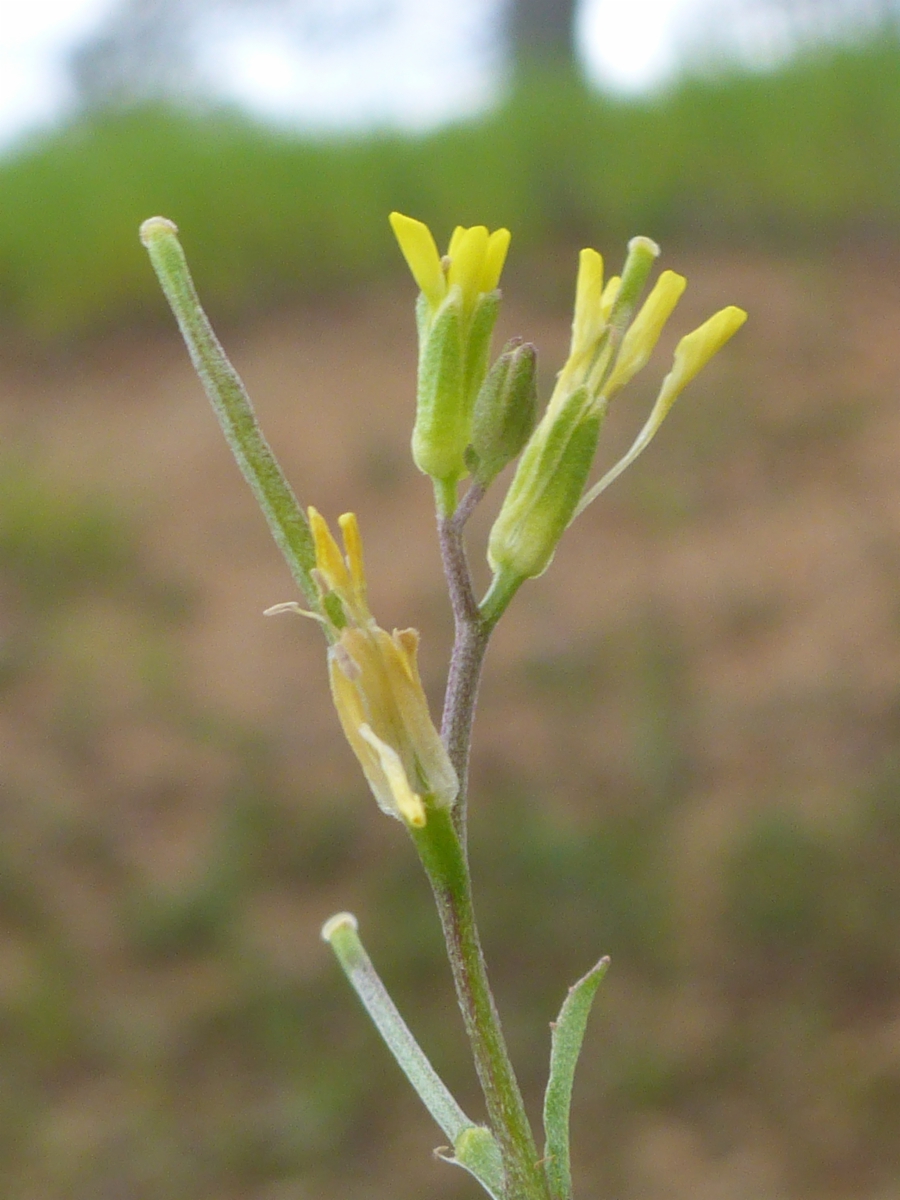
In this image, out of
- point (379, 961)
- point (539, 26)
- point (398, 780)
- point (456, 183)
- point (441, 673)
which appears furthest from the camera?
point (539, 26)

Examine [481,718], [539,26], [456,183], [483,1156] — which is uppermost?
[539,26]

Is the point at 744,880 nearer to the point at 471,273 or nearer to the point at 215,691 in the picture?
the point at 215,691

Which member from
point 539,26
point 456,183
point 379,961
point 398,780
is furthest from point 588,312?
point 539,26

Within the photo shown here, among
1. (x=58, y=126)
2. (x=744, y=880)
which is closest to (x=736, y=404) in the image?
(x=744, y=880)

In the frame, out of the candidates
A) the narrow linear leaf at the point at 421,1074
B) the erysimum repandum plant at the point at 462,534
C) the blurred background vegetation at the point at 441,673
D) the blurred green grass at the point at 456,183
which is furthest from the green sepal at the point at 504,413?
the blurred green grass at the point at 456,183

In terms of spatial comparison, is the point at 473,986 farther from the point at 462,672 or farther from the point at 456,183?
the point at 456,183

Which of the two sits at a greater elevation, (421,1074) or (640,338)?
(640,338)

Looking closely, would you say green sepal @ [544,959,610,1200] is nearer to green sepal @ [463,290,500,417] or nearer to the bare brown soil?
green sepal @ [463,290,500,417]
